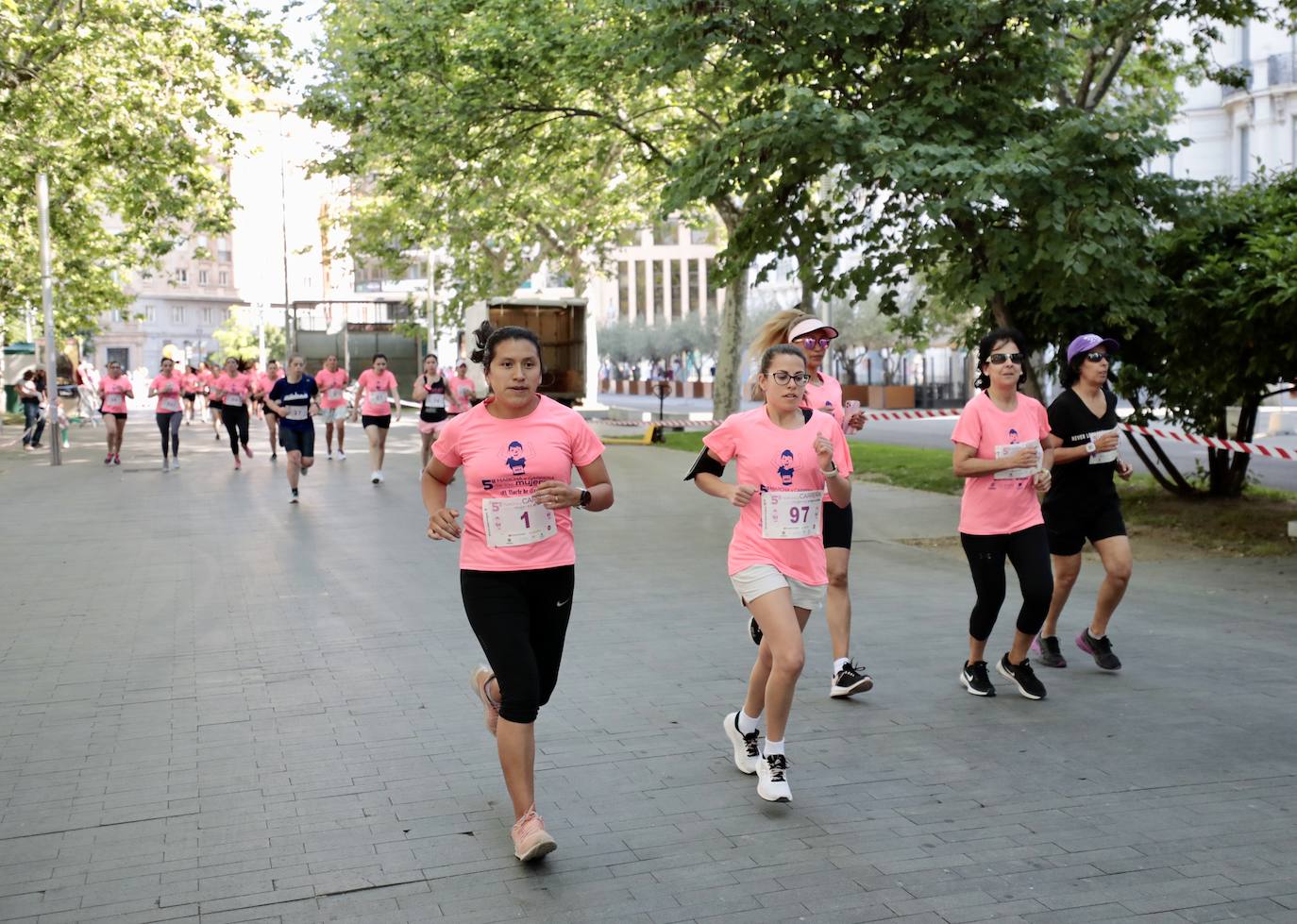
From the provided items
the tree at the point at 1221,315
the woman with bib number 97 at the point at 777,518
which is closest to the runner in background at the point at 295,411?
the tree at the point at 1221,315

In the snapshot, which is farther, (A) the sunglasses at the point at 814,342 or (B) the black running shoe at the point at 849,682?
(B) the black running shoe at the point at 849,682

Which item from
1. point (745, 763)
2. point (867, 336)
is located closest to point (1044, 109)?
point (745, 763)

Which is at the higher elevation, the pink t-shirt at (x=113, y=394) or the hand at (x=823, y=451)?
the hand at (x=823, y=451)

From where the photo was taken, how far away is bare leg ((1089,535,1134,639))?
725 cm

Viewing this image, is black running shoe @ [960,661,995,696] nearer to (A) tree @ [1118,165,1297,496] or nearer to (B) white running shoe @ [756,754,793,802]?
(B) white running shoe @ [756,754,793,802]

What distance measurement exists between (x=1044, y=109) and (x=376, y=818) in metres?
11.1

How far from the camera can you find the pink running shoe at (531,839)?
4598mm

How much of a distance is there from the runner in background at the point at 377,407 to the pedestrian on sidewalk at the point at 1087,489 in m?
12.7

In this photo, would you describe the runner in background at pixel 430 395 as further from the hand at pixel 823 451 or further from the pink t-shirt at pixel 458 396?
the hand at pixel 823 451

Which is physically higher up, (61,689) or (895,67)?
(895,67)

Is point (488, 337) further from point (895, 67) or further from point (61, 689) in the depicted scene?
point (895, 67)

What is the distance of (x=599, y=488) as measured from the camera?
5000mm

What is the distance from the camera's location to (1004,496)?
6.69 m

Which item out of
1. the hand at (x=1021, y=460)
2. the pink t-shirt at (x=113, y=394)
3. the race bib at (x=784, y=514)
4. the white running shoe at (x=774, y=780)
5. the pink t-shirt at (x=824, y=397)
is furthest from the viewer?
the pink t-shirt at (x=113, y=394)
